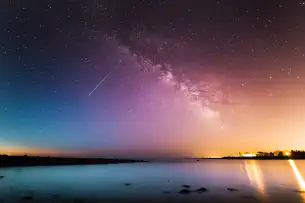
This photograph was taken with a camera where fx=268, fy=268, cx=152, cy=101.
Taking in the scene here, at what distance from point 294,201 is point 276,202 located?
1.64m

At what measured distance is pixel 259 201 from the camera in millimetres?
26922

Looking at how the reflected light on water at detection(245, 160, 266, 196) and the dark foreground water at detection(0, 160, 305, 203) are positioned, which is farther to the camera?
the reflected light on water at detection(245, 160, 266, 196)

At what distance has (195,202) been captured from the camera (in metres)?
25.1

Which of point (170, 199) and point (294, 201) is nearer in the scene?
point (294, 201)

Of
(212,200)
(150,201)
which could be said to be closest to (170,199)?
(150,201)

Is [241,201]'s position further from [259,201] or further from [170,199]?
[170,199]

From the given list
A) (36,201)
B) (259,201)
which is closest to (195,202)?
(259,201)

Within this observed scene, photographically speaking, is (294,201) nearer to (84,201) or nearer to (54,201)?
(84,201)

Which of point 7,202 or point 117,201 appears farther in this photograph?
point 117,201

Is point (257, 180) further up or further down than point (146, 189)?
further up

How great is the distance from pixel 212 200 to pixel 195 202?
241 cm

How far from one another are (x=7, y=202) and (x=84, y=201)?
22.3 feet

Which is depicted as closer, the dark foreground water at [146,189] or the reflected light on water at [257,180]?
the dark foreground water at [146,189]

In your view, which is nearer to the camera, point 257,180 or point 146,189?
point 146,189
